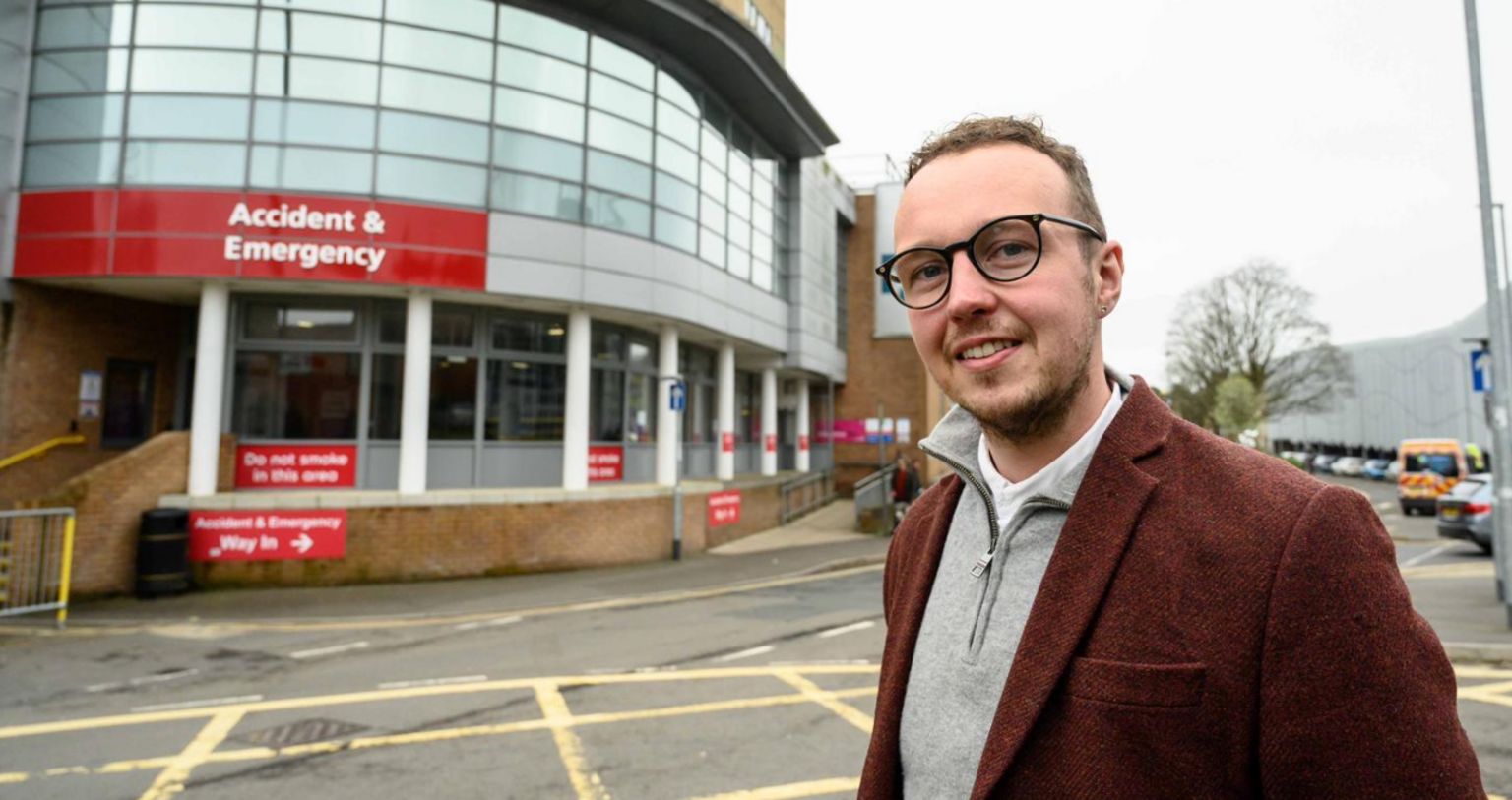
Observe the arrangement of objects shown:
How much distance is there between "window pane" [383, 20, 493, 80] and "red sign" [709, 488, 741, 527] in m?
9.19

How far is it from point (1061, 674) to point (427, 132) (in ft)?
46.5

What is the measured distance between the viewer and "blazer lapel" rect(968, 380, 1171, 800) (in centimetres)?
123

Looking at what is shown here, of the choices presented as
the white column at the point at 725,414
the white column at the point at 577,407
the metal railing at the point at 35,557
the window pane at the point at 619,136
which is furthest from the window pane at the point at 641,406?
the metal railing at the point at 35,557

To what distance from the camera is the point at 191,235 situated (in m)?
11.8

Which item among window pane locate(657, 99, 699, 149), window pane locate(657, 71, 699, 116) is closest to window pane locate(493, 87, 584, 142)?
window pane locate(657, 99, 699, 149)

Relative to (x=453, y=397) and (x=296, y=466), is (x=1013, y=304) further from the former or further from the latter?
(x=296, y=466)

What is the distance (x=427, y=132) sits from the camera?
13.1 metres

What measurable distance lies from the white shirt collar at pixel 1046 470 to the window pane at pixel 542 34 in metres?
14.7

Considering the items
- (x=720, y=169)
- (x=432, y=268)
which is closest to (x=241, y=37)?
(x=432, y=268)

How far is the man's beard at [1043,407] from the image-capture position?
4.50 ft

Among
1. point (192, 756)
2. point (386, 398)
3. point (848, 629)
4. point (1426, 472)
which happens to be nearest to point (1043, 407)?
point (192, 756)

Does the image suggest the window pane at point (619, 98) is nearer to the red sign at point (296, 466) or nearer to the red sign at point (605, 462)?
the red sign at point (605, 462)

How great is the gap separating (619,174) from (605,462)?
553 cm

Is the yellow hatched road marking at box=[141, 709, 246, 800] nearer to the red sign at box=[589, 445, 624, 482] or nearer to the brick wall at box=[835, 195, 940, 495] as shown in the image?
the red sign at box=[589, 445, 624, 482]
